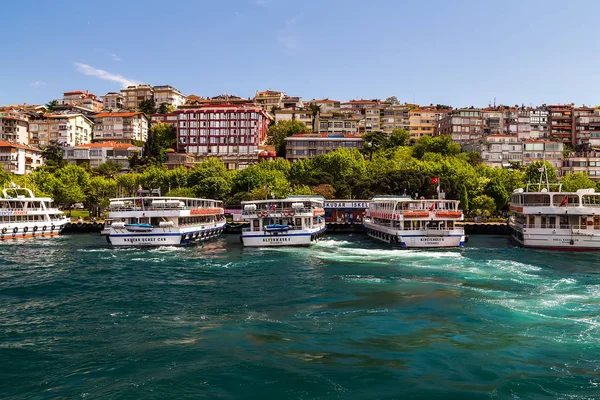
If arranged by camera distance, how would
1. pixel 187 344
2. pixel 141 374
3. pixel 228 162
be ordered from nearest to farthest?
pixel 141 374
pixel 187 344
pixel 228 162

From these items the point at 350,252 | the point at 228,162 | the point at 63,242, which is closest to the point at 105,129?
the point at 228,162

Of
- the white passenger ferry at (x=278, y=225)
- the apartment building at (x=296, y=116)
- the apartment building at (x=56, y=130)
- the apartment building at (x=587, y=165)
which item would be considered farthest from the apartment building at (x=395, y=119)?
the white passenger ferry at (x=278, y=225)

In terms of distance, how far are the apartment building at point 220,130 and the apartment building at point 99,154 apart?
493 inches

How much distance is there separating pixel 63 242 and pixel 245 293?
115 ft

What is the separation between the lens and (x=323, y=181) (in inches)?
3553

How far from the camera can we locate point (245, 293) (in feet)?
86.8

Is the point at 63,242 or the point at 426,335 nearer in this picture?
the point at 426,335

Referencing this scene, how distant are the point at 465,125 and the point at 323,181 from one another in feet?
151

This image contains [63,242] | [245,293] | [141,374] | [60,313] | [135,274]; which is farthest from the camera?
[63,242]

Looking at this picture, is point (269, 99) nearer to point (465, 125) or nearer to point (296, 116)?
point (296, 116)

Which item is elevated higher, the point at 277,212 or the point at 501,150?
the point at 501,150

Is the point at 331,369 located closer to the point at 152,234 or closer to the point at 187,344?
the point at 187,344

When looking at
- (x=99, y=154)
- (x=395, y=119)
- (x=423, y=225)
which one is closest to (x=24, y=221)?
(x=423, y=225)

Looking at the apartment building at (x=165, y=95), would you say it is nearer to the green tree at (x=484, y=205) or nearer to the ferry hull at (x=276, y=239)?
the green tree at (x=484, y=205)
